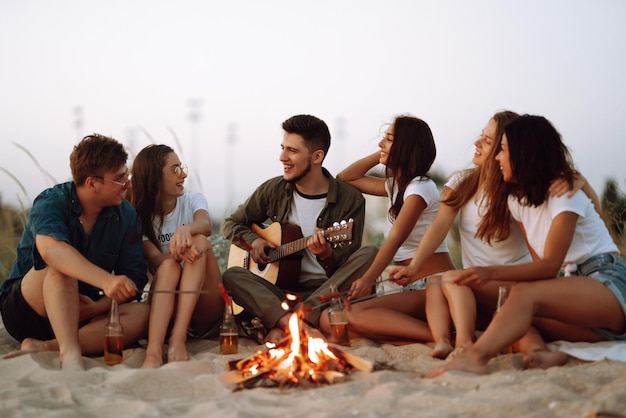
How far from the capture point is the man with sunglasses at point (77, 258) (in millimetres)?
4238

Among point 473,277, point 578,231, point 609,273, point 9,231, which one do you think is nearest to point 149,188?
point 473,277

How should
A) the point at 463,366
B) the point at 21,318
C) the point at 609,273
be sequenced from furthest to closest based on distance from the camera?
→ 1. the point at 21,318
2. the point at 609,273
3. the point at 463,366

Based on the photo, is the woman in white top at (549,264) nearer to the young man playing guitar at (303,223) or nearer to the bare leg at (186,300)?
the young man playing guitar at (303,223)

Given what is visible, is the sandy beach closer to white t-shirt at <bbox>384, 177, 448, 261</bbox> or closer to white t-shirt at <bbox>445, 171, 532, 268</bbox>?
white t-shirt at <bbox>445, 171, 532, 268</bbox>

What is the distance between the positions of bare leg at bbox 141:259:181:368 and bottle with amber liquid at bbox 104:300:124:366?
15cm

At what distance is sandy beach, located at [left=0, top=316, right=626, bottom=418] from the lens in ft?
9.99

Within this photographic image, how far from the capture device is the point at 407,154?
514 cm

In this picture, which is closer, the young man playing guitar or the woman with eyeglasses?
the woman with eyeglasses

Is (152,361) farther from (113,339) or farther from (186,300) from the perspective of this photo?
(186,300)

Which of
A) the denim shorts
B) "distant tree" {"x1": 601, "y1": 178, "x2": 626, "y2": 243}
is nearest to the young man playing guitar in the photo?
the denim shorts

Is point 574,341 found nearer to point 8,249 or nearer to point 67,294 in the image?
point 67,294

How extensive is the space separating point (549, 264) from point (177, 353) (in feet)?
6.31

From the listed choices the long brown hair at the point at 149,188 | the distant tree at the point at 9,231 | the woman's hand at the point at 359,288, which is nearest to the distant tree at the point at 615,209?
the woman's hand at the point at 359,288

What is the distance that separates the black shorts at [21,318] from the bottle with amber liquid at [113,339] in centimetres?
46
